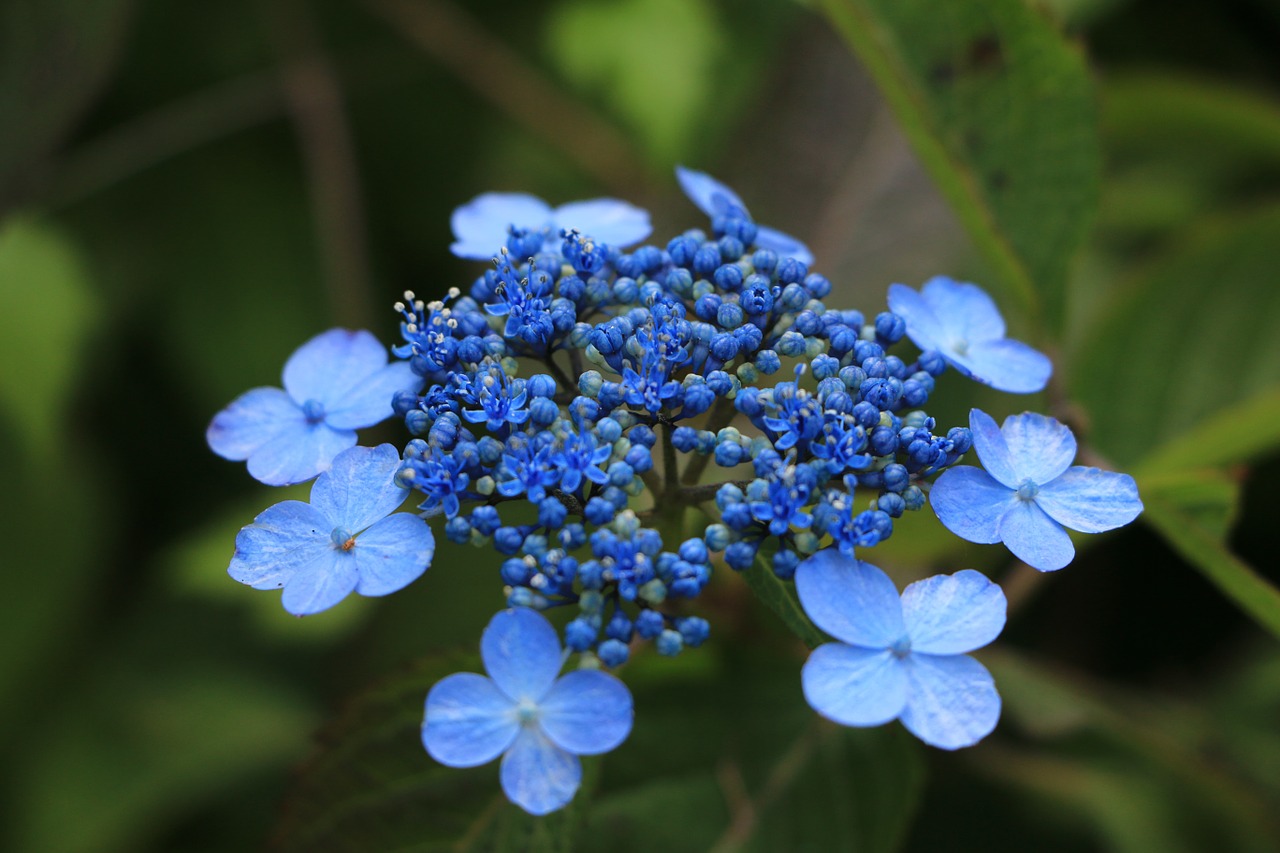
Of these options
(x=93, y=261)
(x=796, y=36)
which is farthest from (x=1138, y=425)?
(x=93, y=261)

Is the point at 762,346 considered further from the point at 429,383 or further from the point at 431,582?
the point at 431,582

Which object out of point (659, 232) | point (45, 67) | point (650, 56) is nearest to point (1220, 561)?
point (659, 232)

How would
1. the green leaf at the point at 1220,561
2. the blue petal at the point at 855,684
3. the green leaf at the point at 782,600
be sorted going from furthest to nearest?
1. the green leaf at the point at 1220,561
2. the green leaf at the point at 782,600
3. the blue petal at the point at 855,684

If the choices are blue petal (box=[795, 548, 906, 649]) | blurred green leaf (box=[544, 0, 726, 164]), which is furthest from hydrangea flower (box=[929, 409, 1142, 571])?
blurred green leaf (box=[544, 0, 726, 164])

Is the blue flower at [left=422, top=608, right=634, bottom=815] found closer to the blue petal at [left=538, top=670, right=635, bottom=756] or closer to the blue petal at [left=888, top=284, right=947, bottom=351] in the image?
the blue petal at [left=538, top=670, right=635, bottom=756]

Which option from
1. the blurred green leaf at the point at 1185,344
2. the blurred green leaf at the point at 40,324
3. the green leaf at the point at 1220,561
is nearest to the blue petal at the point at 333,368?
the green leaf at the point at 1220,561

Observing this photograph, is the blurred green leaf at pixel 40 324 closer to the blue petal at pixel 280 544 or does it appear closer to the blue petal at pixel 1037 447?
the blue petal at pixel 280 544
